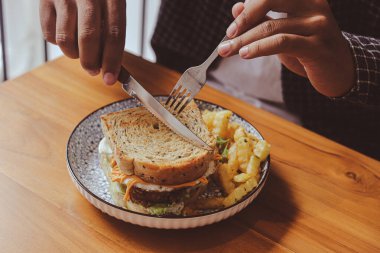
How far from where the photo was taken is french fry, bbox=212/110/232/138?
1048 mm

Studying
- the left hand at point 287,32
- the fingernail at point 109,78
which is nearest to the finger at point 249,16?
the left hand at point 287,32

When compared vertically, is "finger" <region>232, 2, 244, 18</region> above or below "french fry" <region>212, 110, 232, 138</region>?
above

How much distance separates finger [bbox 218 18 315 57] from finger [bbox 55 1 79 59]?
313mm

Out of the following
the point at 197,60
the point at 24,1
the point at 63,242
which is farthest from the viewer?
the point at 24,1

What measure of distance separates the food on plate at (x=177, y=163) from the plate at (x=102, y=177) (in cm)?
3

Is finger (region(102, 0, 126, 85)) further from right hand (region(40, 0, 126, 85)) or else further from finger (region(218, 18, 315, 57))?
finger (region(218, 18, 315, 57))

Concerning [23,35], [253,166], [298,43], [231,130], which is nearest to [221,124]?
[231,130]

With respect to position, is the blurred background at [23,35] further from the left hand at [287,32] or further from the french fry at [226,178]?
the french fry at [226,178]

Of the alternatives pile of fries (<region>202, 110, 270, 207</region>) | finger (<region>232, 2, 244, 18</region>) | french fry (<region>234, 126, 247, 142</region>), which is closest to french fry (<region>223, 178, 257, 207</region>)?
pile of fries (<region>202, 110, 270, 207</region>)

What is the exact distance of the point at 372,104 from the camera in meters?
1.21

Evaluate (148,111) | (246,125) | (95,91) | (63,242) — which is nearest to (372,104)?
(246,125)

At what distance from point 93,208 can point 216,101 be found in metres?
0.50

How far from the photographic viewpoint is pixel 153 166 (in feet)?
2.85

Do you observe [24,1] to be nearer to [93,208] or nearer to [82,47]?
[82,47]
